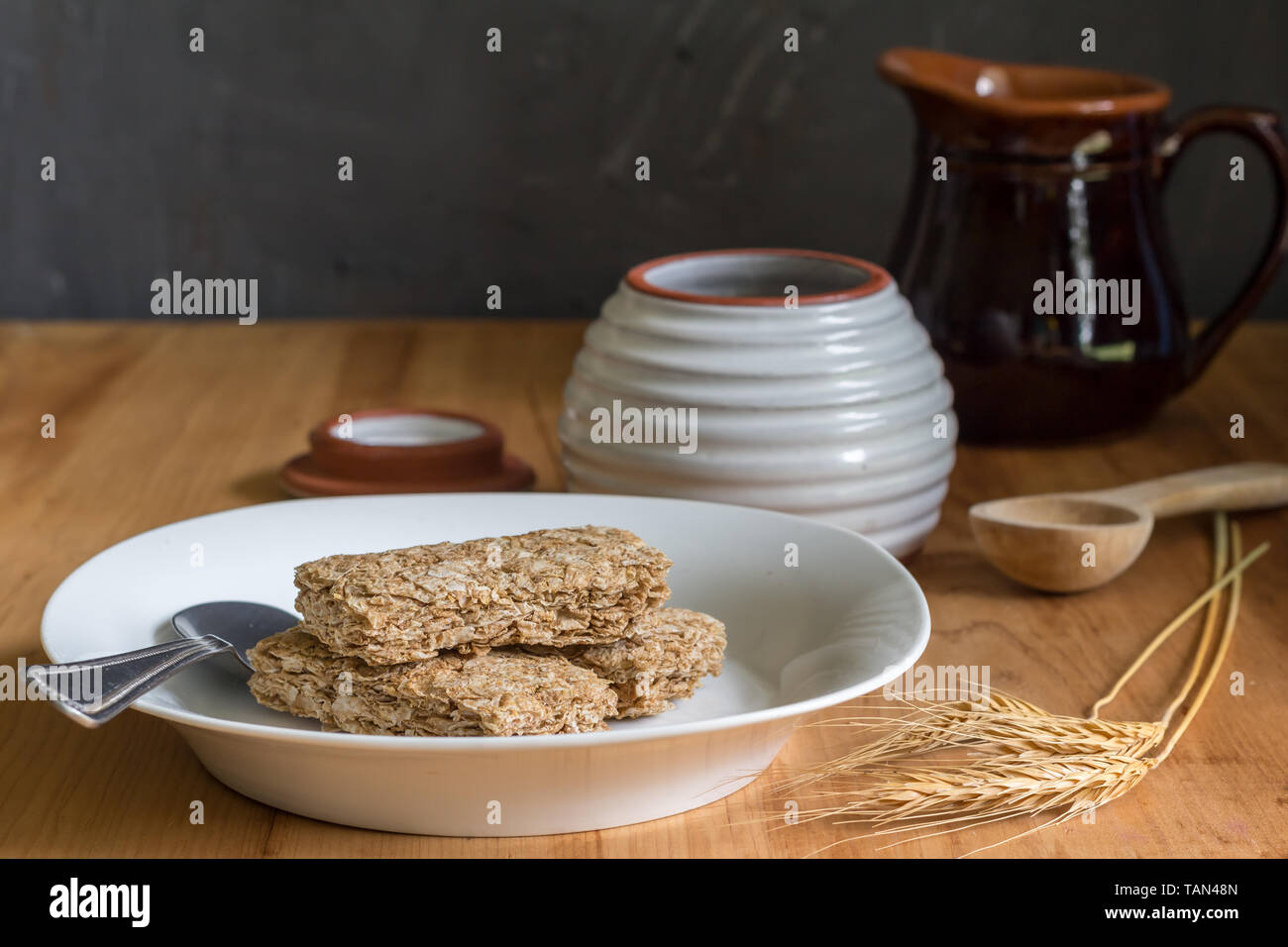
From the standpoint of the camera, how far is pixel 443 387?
4.22 ft

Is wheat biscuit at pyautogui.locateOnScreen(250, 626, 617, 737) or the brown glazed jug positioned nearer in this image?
wheat biscuit at pyautogui.locateOnScreen(250, 626, 617, 737)

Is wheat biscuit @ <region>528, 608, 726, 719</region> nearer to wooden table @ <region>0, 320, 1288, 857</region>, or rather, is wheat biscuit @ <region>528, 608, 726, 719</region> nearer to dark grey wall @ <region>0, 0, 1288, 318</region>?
wooden table @ <region>0, 320, 1288, 857</region>

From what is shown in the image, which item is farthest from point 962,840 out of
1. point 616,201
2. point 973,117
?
point 616,201

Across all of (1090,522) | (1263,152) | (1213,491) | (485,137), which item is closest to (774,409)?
(1090,522)

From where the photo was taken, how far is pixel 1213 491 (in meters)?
0.93

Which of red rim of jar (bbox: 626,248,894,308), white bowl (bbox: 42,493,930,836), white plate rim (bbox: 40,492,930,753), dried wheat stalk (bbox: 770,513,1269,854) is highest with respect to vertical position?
red rim of jar (bbox: 626,248,894,308)

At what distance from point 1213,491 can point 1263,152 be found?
13.3 inches

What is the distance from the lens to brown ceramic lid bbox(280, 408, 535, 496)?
3.11ft

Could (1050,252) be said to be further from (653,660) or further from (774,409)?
(653,660)

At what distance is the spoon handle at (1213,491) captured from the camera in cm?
91

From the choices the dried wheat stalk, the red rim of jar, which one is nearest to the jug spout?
the red rim of jar

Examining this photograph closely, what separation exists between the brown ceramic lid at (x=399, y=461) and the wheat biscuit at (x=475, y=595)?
0.33 meters

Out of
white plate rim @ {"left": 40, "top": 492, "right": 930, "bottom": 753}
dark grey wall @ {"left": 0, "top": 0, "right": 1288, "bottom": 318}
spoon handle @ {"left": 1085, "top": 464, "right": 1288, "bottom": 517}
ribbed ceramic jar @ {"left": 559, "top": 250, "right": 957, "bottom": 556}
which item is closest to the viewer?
white plate rim @ {"left": 40, "top": 492, "right": 930, "bottom": 753}
